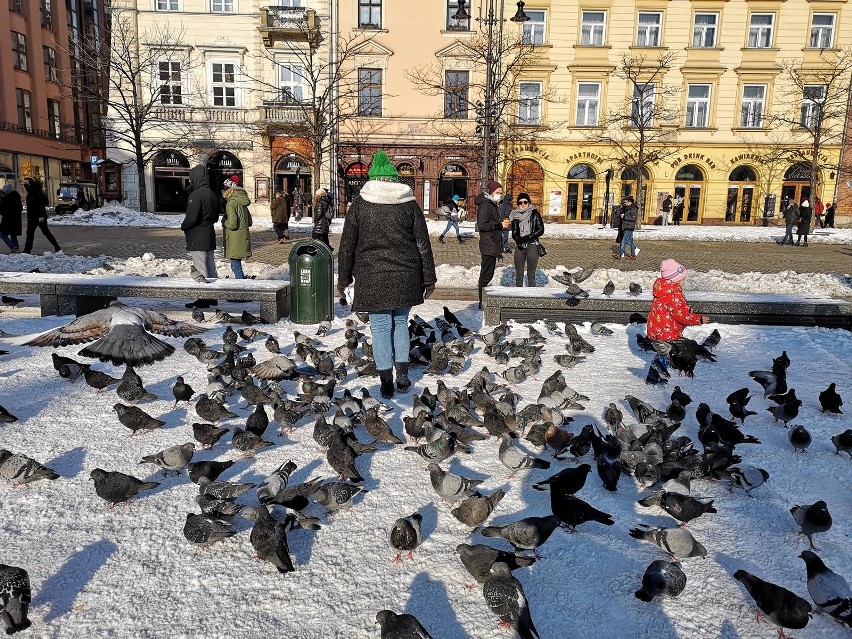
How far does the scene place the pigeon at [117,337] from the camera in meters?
5.90

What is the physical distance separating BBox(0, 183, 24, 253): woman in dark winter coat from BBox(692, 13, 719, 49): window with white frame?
1238 inches

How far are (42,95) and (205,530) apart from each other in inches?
2027

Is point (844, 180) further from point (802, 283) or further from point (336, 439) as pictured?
point (336, 439)

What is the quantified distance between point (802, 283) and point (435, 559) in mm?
10901

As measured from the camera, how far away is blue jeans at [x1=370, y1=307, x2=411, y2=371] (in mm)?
5230

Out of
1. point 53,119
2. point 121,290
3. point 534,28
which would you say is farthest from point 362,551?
point 53,119

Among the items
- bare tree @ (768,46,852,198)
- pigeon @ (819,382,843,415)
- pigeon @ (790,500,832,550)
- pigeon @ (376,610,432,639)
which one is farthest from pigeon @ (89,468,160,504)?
bare tree @ (768,46,852,198)

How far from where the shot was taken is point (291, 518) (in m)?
3.20

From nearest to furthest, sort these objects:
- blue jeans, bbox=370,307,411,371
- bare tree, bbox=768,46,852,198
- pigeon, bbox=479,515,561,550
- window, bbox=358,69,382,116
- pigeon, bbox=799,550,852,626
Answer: pigeon, bbox=799,550,852,626 → pigeon, bbox=479,515,561,550 → blue jeans, bbox=370,307,411,371 → bare tree, bbox=768,46,852,198 → window, bbox=358,69,382,116

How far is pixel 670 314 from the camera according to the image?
6262 mm

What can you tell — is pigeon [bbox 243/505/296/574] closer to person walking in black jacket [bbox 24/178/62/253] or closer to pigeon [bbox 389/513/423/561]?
pigeon [bbox 389/513/423/561]

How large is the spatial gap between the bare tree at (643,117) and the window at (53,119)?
38.4 meters

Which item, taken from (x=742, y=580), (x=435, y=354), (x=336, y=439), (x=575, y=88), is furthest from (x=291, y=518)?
(x=575, y=88)

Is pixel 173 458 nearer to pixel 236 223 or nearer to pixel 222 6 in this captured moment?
pixel 236 223
